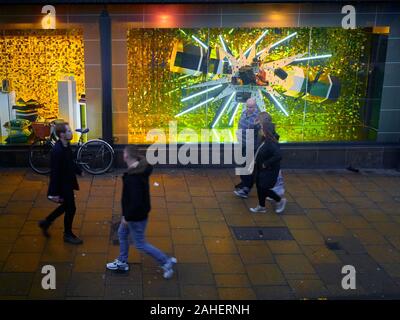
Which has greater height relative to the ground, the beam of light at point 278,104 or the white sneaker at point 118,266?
the beam of light at point 278,104

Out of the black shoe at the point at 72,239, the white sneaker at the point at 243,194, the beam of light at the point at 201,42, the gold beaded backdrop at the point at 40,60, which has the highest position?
the beam of light at the point at 201,42

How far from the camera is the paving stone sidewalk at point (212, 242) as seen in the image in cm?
637

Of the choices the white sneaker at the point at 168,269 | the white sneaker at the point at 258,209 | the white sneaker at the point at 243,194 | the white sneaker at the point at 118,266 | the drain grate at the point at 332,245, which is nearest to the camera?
the white sneaker at the point at 168,269

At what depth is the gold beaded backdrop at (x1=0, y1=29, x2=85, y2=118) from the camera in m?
10.8

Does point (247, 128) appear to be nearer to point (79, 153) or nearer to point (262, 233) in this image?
point (262, 233)

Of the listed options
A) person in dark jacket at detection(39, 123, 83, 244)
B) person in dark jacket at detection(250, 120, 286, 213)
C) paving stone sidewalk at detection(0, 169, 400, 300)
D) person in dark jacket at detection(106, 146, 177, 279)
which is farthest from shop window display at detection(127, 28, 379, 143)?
person in dark jacket at detection(106, 146, 177, 279)

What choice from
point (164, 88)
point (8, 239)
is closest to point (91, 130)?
point (164, 88)

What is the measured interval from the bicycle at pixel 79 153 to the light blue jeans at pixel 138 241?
13.9 feet

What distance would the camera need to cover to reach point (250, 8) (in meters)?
10.7

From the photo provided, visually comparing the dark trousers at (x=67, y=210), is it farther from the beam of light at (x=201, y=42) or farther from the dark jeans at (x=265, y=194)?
the beam of light at (x=201, y=42)

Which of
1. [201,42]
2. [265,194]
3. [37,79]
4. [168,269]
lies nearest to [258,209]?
[265,194]

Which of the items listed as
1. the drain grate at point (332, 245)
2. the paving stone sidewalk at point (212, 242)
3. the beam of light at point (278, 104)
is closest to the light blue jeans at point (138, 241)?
the paving stone sidewalk at point (212, 242)

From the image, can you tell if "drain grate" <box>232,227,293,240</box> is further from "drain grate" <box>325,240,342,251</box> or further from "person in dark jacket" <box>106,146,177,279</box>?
"person in dark jacket" <box>106,146,177,279</box>

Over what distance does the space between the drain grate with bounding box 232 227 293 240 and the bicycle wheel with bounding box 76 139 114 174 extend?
3.61m
